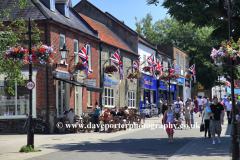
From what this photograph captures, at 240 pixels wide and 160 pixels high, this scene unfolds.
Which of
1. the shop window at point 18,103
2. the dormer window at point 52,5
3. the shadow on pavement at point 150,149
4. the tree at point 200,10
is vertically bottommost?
the shadow on pavement at point 150,149

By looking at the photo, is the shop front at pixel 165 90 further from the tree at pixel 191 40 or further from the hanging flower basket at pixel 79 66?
the hanging flower basket at pixel 79 66

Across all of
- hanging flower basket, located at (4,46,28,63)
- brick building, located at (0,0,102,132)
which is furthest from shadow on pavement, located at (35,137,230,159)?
brick building, located at (0,0,102,132)

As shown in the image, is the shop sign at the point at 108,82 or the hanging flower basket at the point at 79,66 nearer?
the hanging flower basket at the point at 79,66

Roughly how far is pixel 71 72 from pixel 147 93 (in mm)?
18248

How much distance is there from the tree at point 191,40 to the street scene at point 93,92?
1705 centimetres

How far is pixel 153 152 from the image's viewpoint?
1220 cm

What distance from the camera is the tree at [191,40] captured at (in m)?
56.5

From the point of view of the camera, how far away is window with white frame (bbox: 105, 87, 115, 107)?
29148 mm

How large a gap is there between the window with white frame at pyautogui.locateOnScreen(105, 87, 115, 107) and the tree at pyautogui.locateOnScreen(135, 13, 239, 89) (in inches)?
977

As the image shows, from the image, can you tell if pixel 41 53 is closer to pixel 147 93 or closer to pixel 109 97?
pixel 109 97

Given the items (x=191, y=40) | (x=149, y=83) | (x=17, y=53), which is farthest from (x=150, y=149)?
Answer: (x=191, y=40)

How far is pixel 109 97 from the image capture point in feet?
97.6

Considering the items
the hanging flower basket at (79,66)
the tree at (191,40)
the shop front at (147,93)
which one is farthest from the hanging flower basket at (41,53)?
the tree at (191,40)

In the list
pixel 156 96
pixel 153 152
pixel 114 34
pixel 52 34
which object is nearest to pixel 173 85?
pixel 156 96
